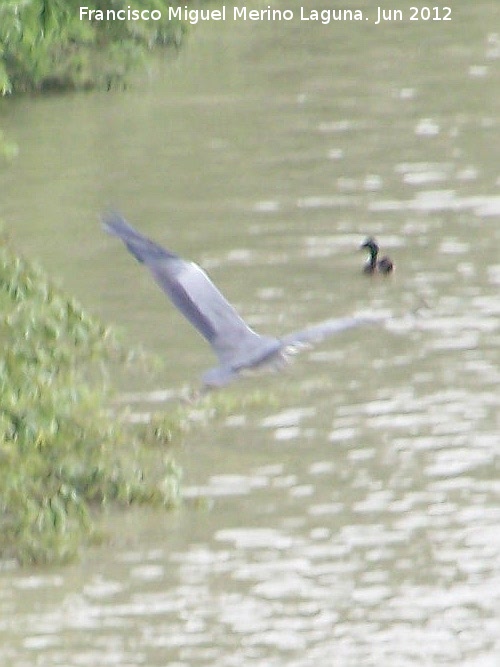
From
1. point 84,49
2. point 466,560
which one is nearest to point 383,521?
point 466,560

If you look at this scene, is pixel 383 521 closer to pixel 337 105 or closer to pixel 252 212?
pixel 252 212

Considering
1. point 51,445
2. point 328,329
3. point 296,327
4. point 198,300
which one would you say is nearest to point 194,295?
point 198,300

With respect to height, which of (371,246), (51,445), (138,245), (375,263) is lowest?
(51,445)

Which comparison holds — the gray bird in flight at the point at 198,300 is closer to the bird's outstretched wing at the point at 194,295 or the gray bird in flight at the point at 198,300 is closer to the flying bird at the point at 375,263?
the bird's outstretched wing at the point at 194,295

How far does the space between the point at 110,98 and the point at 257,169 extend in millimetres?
3251

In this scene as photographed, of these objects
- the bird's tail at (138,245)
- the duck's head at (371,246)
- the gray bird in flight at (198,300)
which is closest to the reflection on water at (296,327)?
the duck's head at (371,246)

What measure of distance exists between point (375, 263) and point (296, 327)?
1.28m

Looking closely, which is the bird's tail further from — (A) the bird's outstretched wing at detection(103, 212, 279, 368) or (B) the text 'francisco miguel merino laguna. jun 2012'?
(B) the text 'francisco miguel merino laguna. jun 2012'

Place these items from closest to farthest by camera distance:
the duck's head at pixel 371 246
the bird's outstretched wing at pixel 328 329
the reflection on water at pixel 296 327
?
the bird's outstretched wing at pixel 328 329 → the reflection on water at pixel 296 327 → the duck's head at pixel 371 246

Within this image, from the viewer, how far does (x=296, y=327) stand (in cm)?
1125

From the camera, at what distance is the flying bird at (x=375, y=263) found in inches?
483

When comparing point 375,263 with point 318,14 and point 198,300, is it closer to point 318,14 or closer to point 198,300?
point 198,300

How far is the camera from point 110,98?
18.1 meters

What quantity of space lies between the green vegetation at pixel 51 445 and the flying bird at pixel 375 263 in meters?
2.96
